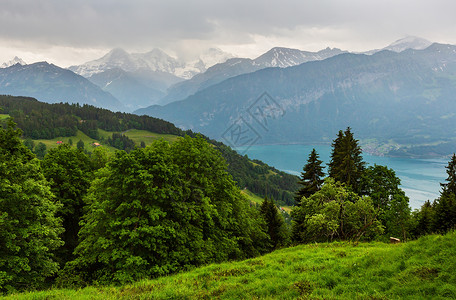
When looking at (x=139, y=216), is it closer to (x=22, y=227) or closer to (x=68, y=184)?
(x=22, y=227)

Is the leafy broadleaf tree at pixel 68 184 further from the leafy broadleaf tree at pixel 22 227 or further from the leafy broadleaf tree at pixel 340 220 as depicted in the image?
the leafy broadleaf tree at pixel 340 220

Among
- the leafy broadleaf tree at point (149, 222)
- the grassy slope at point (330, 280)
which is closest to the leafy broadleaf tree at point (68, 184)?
the leafy broadleaf tree at point (149, 222)

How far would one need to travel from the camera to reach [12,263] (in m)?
18.5

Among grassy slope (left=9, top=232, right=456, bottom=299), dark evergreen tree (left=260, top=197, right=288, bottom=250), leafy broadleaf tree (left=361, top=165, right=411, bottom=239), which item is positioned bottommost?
dark evergreen tree (left=260, top=197, right=288, bottom=250)

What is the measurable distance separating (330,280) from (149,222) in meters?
15.0

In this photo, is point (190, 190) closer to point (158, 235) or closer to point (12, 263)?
point (158, 235)

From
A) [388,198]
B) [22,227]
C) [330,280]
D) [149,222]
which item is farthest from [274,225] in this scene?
[22,227]

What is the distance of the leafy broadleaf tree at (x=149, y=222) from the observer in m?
19.7

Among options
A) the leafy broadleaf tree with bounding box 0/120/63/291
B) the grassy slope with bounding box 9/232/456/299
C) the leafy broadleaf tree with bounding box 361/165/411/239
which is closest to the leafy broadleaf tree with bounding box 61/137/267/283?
the leafy broadleaf tree with bounding box 0/120/63/291

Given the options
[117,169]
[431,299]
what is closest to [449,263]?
[431,299]

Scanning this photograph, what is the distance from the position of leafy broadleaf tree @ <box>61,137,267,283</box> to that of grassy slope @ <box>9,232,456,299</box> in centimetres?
649

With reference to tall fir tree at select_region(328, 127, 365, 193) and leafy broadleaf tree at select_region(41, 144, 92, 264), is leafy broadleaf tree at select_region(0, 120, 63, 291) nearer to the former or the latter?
leafy broadleaf tree at select_region(41, 144, 92, 264)

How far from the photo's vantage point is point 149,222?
21453 millimetres

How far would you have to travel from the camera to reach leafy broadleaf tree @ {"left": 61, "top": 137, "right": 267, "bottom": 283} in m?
19.7
